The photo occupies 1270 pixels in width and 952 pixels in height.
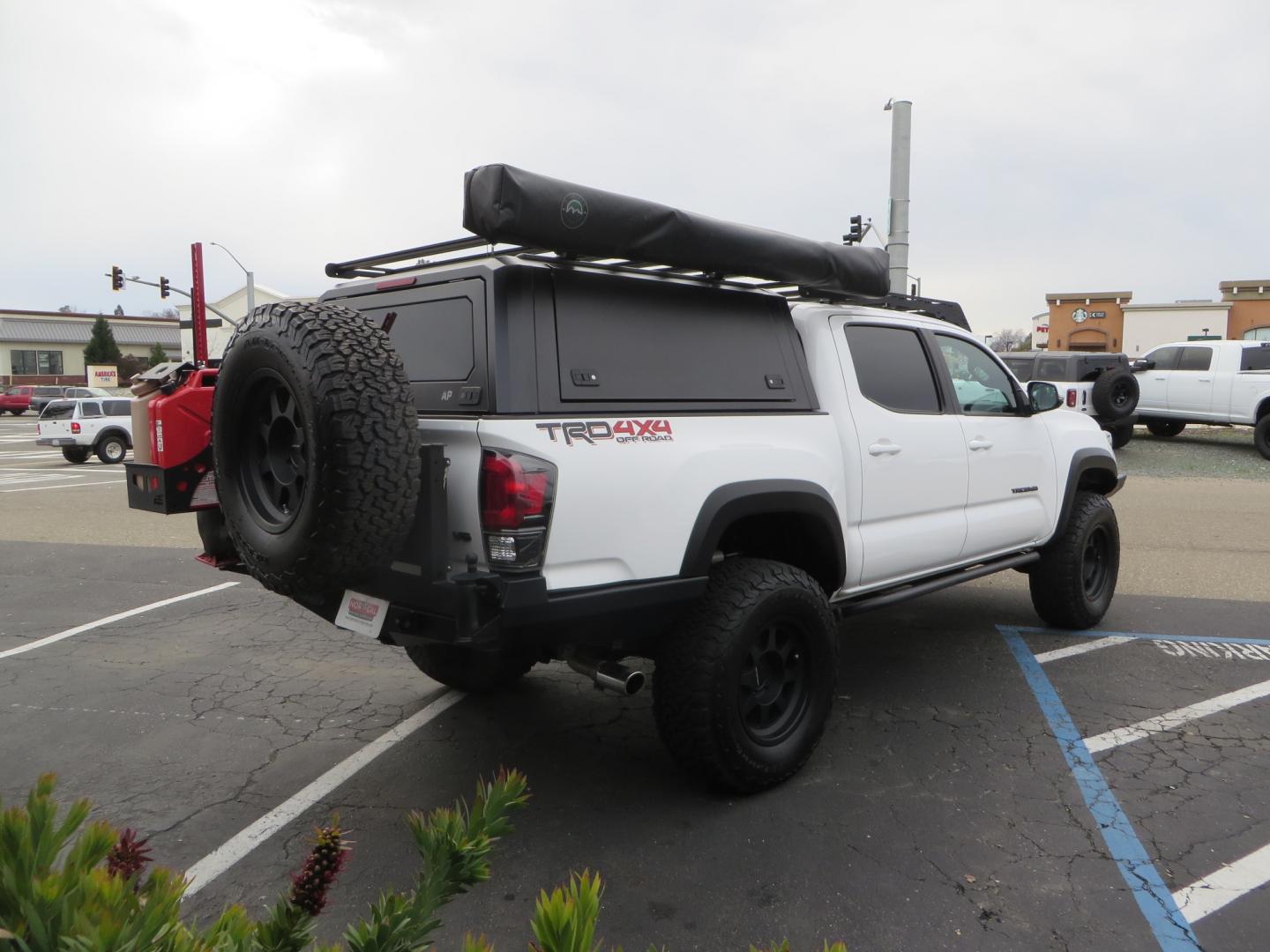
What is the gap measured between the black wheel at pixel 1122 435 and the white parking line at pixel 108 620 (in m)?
15.2

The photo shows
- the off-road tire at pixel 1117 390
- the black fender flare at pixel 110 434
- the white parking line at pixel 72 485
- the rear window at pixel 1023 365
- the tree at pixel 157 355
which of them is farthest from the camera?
the tree at pixel 157 355

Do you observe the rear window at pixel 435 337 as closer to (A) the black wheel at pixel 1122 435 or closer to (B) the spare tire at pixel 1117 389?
(B) the spare tire at pixel 1117 389

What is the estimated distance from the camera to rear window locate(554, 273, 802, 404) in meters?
3.37

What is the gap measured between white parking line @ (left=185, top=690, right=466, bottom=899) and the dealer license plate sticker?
82 centimetres

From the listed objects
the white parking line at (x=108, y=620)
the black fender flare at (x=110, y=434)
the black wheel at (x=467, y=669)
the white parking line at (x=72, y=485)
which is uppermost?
the black fender flare at (x=110, y=434)

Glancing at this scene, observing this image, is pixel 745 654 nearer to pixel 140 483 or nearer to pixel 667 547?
pixel 667 547

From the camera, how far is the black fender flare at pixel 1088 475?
19.0ft

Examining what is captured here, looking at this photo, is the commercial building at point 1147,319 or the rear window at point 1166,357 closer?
the rear window at point 1166,357

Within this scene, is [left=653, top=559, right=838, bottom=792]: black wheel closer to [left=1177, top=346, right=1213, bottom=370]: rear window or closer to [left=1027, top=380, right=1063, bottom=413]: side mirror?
[left=1027, top=380, right=1063, bottom=413]: side mirror

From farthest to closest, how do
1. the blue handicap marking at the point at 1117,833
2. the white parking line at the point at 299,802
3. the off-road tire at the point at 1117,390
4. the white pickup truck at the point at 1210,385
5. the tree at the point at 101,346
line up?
the tree at the point at 101,346
the white pickup truck at the point at 1210,385
the off-road tire at the point at 1117,390
the white parking line at the point at 299,802
the blue handicap marking at the point at 1117,833

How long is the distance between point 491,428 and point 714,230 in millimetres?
1293

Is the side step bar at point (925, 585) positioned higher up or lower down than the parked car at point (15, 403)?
higher up

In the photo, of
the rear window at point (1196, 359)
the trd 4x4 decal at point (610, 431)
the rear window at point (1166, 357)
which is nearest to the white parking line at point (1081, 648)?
the trd 4x4 decal at point (610, 431)

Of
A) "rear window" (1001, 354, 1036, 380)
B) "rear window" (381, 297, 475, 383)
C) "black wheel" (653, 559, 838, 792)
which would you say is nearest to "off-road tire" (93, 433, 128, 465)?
"rear window" (1001, 354, 1036, 380)
